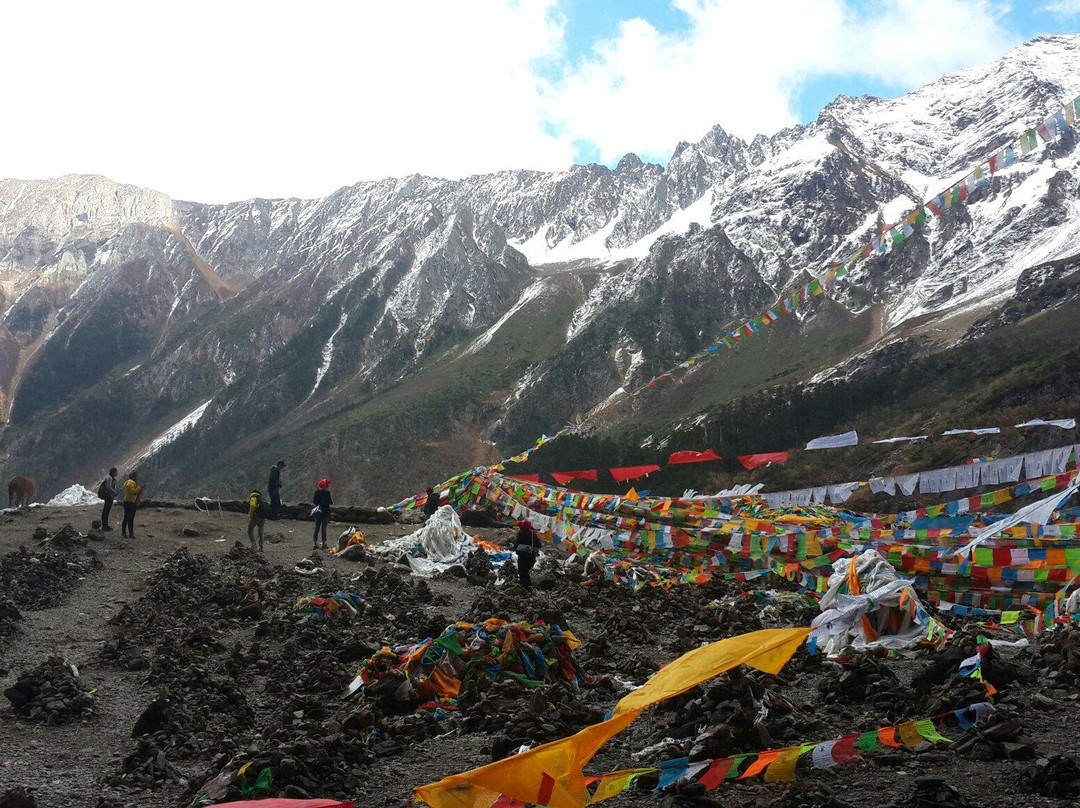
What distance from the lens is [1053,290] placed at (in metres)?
75.2

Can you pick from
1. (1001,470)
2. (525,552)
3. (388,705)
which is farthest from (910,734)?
(1001,470)

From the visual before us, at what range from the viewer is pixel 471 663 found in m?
9.98

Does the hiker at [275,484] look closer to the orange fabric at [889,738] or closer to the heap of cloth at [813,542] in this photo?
the heap of cloth at [813,542]

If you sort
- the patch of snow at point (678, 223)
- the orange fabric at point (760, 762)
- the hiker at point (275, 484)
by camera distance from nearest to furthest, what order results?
the orange fabric at point (760, 762) → the hiker at point (275, 484) → the patch of snow at point (678, 223)

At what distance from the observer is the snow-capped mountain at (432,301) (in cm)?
10325

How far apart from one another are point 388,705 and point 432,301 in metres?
131

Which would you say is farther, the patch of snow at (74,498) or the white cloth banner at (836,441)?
the white cloth banner at (836,441)

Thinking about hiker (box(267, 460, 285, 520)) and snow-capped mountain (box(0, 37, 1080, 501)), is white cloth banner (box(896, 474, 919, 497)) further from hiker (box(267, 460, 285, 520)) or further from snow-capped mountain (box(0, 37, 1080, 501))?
A: snow-capped mountain (box(0, 37, 1080, 501))

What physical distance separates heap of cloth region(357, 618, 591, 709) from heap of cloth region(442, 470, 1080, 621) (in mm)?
7422

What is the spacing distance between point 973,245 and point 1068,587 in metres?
122

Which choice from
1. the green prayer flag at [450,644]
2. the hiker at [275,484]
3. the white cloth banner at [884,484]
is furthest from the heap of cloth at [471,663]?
the white cloth banner at [884,484]

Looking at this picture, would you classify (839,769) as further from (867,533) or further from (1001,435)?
(1001,435)

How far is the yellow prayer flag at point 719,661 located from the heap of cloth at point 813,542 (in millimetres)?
8455

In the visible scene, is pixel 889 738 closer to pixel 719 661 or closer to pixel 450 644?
pixel 719 661
